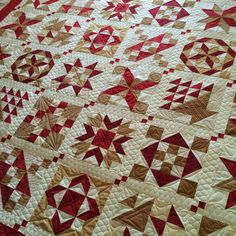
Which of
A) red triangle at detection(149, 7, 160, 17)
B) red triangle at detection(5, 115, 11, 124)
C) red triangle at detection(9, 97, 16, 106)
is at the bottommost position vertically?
red triangle at detection(5, 115, 11, 124)

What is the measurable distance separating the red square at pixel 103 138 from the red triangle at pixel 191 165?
339 mm

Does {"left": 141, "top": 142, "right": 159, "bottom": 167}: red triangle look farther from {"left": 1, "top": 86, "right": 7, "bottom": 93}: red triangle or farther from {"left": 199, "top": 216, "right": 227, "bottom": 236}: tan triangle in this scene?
{"left": 1, "top": 86, "right": 7, "bottom": 93}: red triangle

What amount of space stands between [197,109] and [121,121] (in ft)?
1.10

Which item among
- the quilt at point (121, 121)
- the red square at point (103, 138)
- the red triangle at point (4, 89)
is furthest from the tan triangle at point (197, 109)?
the red triangle at point (4, 89)

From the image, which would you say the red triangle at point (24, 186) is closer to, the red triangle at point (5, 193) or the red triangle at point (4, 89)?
the red triangle at point (5, 193)

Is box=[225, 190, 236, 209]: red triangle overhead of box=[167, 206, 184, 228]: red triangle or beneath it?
overhead

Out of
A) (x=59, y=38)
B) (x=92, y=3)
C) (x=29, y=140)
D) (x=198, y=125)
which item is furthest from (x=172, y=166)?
(x=92, y=3)

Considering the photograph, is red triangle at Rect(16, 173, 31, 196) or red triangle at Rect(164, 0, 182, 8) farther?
red triangle at Rect(164, 0, 182, 8)

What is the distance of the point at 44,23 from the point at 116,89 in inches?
30.0

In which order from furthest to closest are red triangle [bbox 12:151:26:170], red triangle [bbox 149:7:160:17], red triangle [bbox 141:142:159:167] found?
red triangle [bbox 149:7:160:17], red triangle [bbox 12:151:26:170], red triangle [bbox 141:142:159:167]

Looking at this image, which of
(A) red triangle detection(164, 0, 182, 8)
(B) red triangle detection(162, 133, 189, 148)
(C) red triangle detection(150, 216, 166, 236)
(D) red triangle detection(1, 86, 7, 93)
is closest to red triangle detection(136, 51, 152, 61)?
(A) red triangle detection(164, 0, 182, 8)

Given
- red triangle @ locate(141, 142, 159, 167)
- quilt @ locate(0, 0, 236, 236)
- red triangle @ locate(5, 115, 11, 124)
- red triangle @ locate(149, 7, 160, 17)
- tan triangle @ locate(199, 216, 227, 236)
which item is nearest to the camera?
tan triangle @ locate(199, 216, 227, 236)

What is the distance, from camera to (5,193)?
1.40 meters

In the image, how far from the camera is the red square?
1.42 meters
